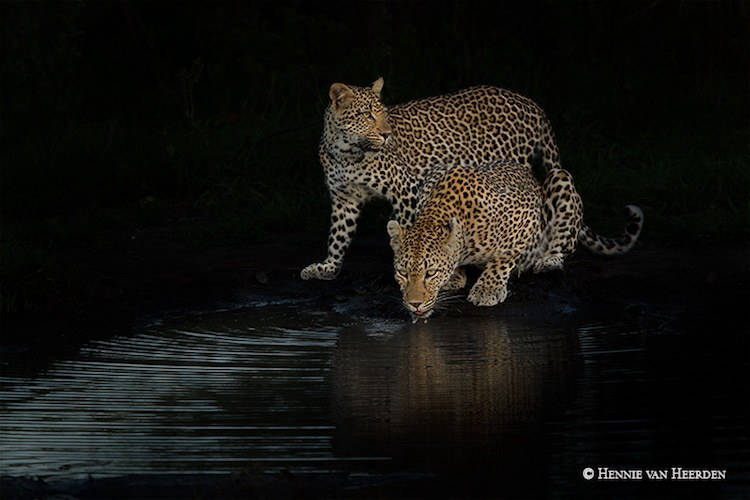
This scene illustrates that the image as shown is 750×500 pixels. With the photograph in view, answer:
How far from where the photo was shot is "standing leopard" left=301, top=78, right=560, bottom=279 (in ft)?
33.9

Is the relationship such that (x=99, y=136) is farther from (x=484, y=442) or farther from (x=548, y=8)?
(x=484, y=442)

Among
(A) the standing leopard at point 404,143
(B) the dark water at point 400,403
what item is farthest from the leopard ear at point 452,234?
(A) the standing leopard at point 404,143

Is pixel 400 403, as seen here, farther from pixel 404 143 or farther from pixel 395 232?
pixel 404 143

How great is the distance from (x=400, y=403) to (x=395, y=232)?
202 centimetres

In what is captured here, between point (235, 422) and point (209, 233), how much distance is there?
510 centimetres

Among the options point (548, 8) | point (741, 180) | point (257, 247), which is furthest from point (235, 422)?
point (548, 8)

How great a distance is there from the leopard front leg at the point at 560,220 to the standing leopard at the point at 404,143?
80 centimetres

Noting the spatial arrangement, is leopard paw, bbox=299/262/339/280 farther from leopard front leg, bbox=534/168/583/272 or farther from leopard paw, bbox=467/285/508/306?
leopard front leg, bbox=534/168/583/272

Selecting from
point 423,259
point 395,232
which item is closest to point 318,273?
point 395,232

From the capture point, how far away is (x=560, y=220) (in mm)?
10438

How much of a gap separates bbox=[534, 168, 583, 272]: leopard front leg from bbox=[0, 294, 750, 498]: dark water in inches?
45.9

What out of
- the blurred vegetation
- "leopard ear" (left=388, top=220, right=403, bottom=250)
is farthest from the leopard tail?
"leopard ear" (left=388, top=220, right=403, bottom=250)

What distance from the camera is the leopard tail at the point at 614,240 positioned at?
419 inches

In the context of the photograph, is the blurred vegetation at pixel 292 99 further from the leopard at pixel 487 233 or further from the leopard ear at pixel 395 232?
the leopard ear at pixel 395 232
